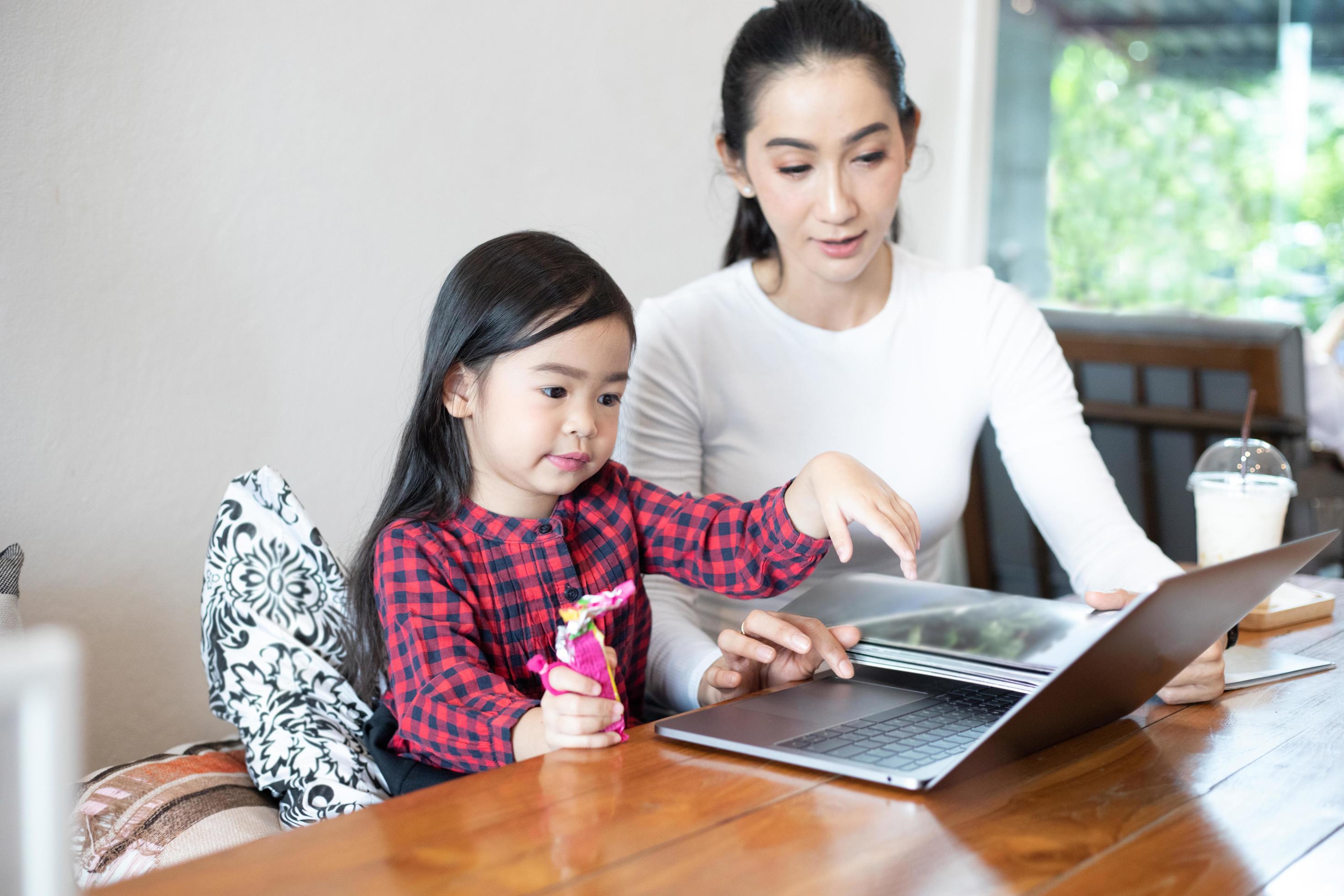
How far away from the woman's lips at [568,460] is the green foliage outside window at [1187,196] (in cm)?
304

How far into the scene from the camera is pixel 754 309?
1.60 meters

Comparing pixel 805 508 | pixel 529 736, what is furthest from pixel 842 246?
pixel 529 736

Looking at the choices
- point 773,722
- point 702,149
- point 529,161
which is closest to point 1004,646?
point 773,722

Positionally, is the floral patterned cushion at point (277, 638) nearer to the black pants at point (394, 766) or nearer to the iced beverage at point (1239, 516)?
the black pants at point (394, 766)

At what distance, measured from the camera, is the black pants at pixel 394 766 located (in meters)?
1.08

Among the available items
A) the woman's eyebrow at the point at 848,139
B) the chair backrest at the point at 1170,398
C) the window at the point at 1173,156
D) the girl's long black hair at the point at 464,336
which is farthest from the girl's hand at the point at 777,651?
the window at the point at 1173,156

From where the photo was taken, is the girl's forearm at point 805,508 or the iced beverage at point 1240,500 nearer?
the girl's forearm at point 805,508

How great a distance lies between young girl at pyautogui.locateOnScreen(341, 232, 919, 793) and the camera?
1.03 meters

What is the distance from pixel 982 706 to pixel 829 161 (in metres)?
0.73

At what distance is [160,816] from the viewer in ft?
3.79

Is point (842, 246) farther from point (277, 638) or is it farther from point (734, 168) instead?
point (277, 638)

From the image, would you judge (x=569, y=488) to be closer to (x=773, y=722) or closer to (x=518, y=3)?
(x=773, y=722)

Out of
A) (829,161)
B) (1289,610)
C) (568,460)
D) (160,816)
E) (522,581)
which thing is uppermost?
(829,161)

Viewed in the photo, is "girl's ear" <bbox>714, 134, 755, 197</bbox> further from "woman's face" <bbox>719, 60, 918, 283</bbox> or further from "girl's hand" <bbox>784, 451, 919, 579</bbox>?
"girl's hand" <bbox>784, 451, 919, 579</bbox>
